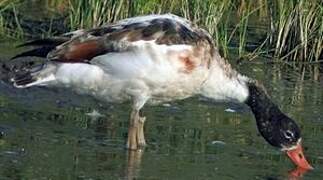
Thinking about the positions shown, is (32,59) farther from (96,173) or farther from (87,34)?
(96,173)

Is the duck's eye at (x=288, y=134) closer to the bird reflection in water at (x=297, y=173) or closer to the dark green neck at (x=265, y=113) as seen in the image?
the dark green neck at (x=265, y=113)

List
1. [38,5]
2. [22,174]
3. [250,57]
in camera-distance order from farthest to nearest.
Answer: [38,5], [250,57], [22,174]

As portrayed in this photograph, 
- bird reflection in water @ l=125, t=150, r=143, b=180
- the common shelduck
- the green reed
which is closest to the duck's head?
the common shelduck

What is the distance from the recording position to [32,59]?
11781 mm

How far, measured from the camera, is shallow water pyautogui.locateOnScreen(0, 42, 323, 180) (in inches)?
313

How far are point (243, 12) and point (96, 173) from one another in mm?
6888

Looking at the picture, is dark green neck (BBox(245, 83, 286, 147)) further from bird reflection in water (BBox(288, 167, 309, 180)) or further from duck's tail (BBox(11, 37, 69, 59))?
duck's tail (BBox(11, 37, 69, 59))

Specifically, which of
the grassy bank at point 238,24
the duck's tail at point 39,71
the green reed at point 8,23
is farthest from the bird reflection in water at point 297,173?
the green reed at point 8,23

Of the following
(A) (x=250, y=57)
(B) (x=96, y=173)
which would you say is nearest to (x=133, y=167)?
(B) (x=96, y=173)

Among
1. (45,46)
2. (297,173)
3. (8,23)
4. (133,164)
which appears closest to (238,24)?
(8,23)

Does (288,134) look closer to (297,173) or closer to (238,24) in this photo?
(297,173)

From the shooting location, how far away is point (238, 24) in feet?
45.2

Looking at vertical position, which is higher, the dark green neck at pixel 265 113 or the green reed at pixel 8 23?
the green reed at pixel 8 23

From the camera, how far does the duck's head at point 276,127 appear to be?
873 centimetres
